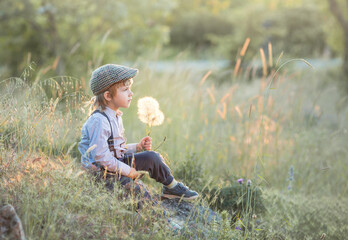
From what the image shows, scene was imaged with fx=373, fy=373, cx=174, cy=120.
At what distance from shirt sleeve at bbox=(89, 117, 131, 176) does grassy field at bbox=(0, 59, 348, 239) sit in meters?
0.18

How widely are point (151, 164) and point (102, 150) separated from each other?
1.40ft

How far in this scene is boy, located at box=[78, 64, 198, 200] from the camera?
2764 millimetres

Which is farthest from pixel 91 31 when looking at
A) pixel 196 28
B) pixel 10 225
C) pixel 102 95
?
pixel 196 28

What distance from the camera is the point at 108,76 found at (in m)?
2.87

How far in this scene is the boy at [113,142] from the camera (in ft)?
9.07

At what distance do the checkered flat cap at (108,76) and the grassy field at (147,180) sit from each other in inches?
8.9

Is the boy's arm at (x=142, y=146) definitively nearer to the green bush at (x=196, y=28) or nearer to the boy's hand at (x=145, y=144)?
the boy's hand at (x=145, y=144)

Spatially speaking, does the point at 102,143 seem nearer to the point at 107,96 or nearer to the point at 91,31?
the point at 107,96

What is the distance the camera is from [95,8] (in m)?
8.80

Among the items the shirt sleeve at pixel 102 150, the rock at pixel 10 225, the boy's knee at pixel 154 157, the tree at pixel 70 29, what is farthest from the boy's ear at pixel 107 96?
the tree at pixel 70 29

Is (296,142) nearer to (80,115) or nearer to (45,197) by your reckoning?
(80,115)

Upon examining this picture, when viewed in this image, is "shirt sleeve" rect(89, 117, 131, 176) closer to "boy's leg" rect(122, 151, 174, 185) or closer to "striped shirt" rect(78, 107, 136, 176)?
"striped shirt" rect(78, 107, 136, 176)

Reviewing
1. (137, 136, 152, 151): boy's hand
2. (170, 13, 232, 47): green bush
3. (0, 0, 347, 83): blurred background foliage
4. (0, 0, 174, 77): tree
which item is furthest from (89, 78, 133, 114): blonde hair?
(170, 13, 232, 47): green bush

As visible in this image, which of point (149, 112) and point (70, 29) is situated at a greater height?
point (149, 112)
